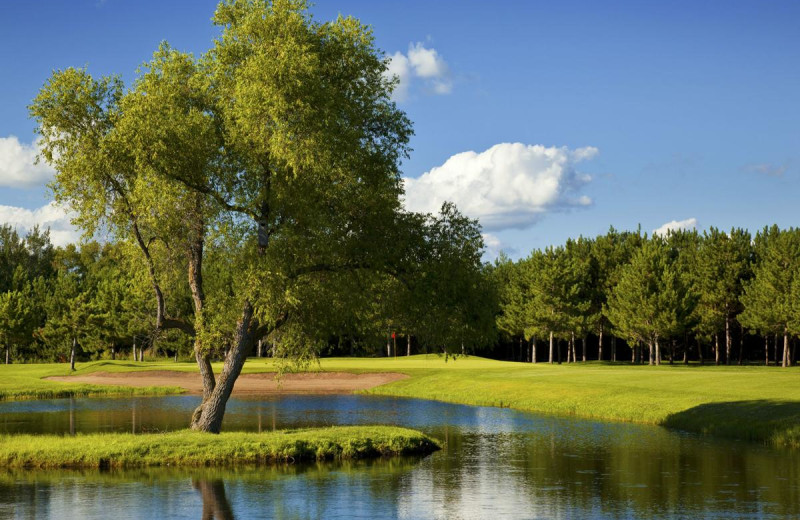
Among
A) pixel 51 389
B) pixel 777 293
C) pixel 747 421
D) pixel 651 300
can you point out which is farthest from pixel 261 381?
pixel 777 293

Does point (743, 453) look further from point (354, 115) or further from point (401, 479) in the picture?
point (354, 115)

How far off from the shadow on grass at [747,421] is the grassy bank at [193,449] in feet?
52.7

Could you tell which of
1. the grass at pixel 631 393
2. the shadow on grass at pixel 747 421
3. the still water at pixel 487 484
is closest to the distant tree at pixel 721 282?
the grass at pixel 631 393

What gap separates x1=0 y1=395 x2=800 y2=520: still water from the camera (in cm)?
2364

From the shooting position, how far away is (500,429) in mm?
43250

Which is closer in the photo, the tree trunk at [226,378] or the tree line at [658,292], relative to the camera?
the tree trunk at [226,378]

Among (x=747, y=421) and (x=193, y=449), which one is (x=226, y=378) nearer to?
(x=193, y=449)

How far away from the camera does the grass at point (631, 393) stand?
4025cm

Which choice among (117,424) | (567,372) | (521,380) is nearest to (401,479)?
(117,424)

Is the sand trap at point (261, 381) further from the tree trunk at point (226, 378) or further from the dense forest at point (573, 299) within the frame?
the tree trunk at point (226, 378)

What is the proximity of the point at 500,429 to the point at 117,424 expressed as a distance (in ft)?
72.8

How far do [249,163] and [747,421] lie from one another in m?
27.6

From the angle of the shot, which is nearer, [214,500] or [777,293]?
[214,500]

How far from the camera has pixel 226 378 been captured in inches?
1404
